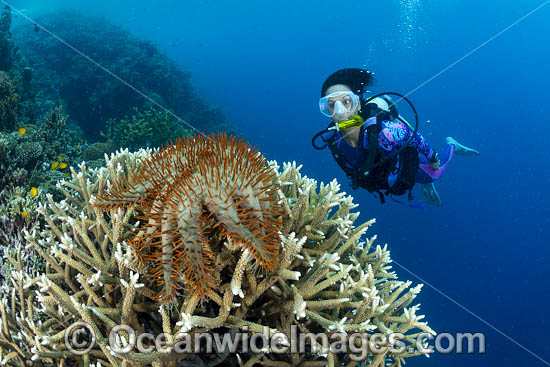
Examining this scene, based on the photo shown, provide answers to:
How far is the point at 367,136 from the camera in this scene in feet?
16.0

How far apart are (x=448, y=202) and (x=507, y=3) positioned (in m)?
69.0

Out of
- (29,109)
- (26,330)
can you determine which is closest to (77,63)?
(29,109)

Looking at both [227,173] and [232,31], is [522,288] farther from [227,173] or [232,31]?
[232,31]

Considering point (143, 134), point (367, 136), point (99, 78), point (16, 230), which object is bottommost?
point (16, 230)

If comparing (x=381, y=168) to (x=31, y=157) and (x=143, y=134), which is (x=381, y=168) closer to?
(x=31, y=157)

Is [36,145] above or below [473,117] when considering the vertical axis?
below

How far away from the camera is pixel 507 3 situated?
7306 cm

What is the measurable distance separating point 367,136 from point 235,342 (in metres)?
3.78

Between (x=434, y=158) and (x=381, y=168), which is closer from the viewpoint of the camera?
(x=381, y=168)

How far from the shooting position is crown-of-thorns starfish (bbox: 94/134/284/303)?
5.20 feet

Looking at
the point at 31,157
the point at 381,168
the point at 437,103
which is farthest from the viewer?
the point at 437,103

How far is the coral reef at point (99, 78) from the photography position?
1450 cm

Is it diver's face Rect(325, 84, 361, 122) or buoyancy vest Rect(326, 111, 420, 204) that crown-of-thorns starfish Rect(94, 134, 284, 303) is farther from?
buoyancy vest Rect(326, 111, 420, 204)

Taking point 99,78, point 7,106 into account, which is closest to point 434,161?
point 7,106
